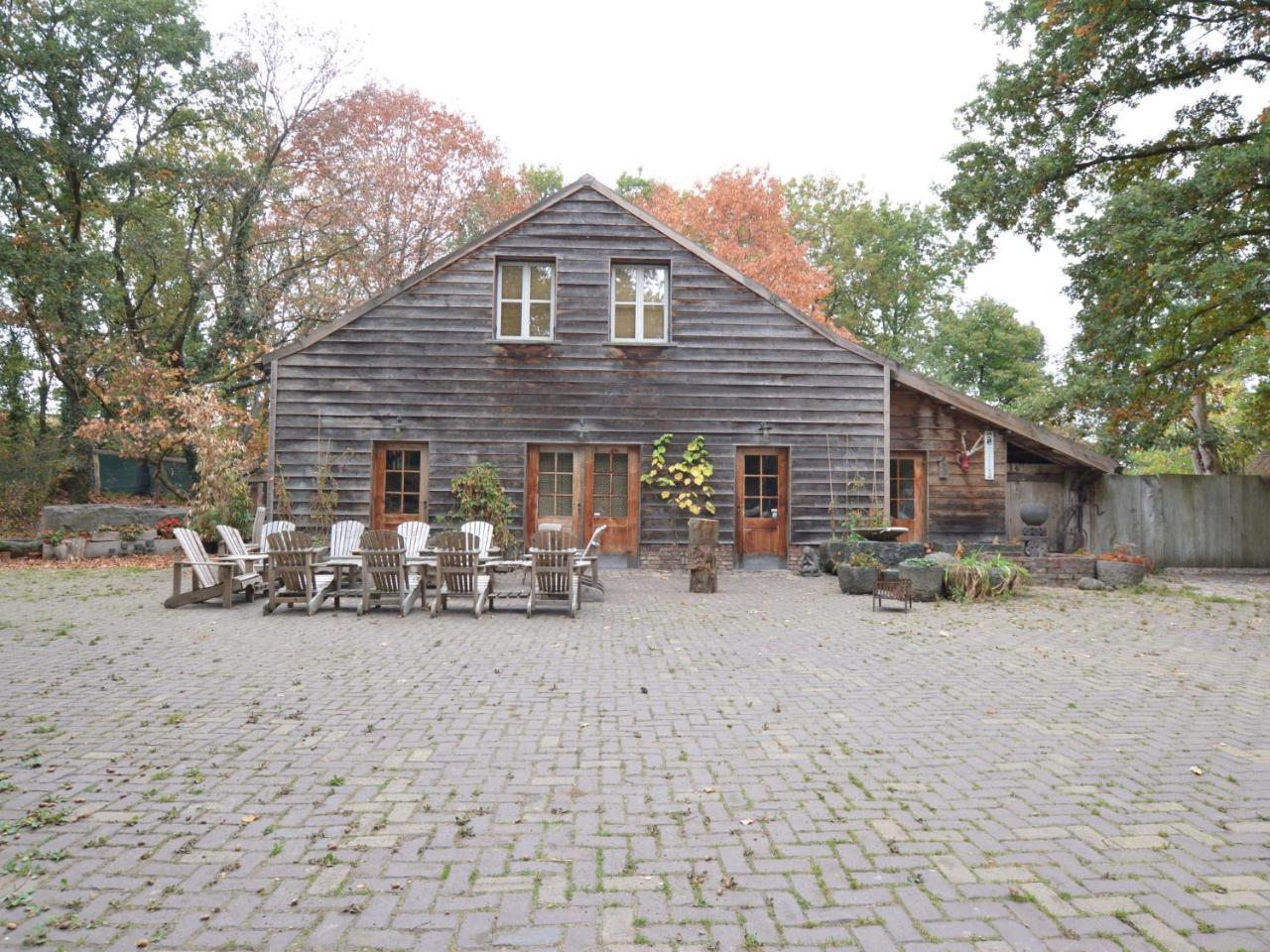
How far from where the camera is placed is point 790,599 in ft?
34.3

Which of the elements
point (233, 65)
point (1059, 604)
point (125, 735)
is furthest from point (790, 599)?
point (233, 65)

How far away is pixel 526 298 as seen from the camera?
1403 centimetres

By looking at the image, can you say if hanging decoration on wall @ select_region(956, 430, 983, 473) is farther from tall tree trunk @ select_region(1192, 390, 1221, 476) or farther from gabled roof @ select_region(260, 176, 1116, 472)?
tall tree trunk @ select_region(1192, 390, 1221, 476)

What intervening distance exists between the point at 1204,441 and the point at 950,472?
11.9 m

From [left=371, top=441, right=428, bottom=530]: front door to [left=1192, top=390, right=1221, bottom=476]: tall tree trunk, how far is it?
1997 cm

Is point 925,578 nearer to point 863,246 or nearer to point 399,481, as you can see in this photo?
point 399,481

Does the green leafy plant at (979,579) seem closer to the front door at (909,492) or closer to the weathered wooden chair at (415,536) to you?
the front door at (909,492)

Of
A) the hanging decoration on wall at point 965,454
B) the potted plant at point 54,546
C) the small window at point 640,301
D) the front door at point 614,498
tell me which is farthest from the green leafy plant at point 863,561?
the potted plant at point 54,546

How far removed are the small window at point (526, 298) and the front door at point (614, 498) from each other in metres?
2.53

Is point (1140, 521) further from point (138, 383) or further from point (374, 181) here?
point (138, 383)

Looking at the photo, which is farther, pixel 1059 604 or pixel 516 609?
pixel 1059 604

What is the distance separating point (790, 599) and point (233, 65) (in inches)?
790

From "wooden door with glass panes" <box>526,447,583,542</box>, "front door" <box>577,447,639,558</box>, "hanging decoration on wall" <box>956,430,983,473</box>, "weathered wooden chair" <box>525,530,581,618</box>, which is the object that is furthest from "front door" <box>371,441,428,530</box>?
"hanging decoration on wall" <box>956,430,983,473</box>

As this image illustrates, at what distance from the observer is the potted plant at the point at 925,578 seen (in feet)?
34.5
